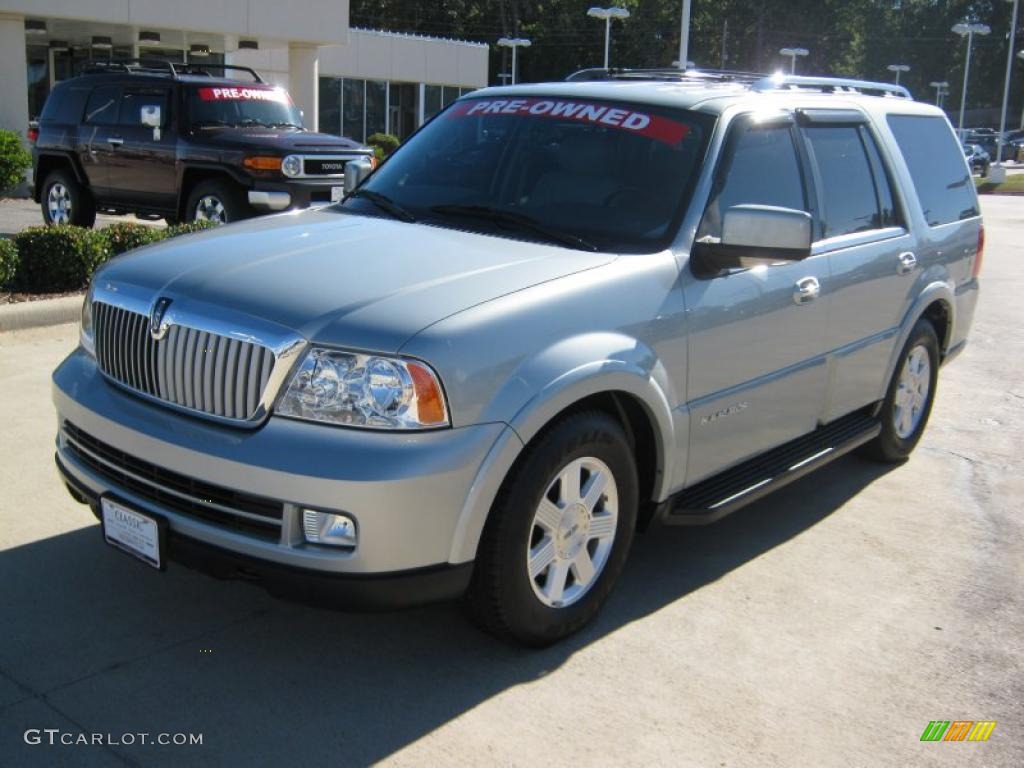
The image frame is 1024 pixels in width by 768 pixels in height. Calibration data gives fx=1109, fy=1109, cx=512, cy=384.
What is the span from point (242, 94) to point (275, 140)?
49.7 inches

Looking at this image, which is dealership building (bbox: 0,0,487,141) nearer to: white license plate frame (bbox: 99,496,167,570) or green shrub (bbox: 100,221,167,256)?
green shrub (bbox: 100,221,167,256)

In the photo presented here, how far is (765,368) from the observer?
468cm

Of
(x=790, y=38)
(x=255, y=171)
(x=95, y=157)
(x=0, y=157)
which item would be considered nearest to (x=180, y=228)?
(x=255, y=171)

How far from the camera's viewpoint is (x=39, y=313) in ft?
27.0

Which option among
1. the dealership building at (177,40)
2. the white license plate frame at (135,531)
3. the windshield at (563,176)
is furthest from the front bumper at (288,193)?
the dealership building at (177,40)

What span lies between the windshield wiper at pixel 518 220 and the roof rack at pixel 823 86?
4.62ft

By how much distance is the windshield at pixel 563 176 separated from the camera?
439 cm

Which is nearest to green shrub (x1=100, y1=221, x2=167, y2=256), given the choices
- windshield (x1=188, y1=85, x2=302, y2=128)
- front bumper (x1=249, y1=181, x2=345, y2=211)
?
front bumper (x1=249, y1=181, x2=345, y2=211)

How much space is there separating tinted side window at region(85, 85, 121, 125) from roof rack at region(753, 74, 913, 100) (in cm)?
989

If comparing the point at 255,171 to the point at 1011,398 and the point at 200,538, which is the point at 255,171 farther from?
the point at 200,538

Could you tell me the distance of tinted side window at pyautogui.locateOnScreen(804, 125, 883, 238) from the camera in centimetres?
521

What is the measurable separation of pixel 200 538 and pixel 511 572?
0.99 metres

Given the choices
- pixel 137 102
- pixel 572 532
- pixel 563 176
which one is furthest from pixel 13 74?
pixel 572 532

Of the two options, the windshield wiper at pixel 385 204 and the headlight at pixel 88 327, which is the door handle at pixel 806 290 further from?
the headlight at pixel 88 327
